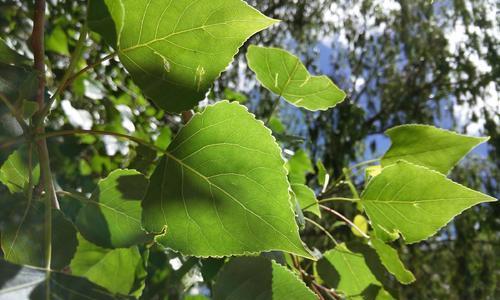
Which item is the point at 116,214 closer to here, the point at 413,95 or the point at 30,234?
the point at 30,234

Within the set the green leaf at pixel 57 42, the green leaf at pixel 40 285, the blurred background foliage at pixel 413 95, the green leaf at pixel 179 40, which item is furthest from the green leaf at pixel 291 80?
the blurred background foliage at pixel 413 95

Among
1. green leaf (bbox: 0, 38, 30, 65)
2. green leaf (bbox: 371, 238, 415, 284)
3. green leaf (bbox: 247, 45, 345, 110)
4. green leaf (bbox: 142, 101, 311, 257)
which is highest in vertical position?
green leaf (bbox: 247, 45, 345, 110)

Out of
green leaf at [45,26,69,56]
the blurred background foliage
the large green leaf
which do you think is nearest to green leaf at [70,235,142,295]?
the large green leaf

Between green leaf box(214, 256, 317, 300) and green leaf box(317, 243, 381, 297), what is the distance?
175 millimetres

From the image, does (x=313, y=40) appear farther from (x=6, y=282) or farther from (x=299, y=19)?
(x=6, y=282)

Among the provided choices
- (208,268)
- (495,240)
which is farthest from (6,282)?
(495,240)

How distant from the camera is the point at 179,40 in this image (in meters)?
0.40

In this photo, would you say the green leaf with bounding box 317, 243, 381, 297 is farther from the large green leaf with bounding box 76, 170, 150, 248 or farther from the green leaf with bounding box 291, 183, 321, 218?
the large green leaf with bounding box 76, 170, 150, 248

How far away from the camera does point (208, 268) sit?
56cm

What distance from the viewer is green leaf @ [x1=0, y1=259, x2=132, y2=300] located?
Answer: 1.08ft

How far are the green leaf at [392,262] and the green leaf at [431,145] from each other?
9 centimetres

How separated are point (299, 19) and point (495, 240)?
1824 mm

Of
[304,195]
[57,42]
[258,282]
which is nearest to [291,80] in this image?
[304,195]

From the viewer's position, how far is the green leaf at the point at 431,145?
584 mm
